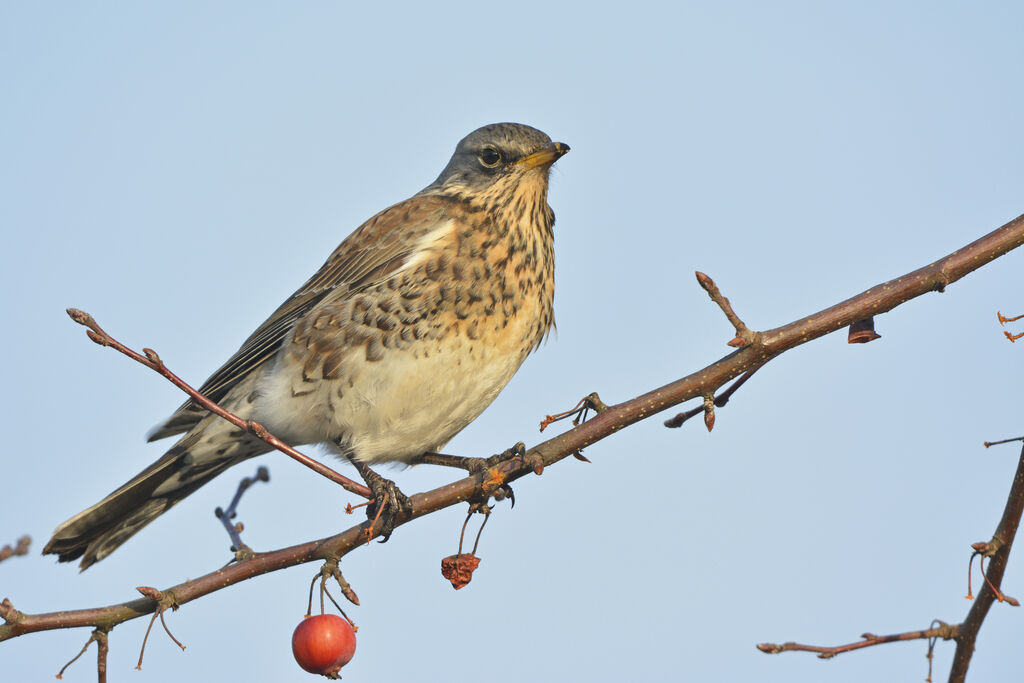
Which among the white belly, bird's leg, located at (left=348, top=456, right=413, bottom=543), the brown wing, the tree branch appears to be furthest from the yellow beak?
the tree branch

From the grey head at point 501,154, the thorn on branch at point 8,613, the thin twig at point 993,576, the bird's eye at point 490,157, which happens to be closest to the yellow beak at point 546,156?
the grey head at point 501,154

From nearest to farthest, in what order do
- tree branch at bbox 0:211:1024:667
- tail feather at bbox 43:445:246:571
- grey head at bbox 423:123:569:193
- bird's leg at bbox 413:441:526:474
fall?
tree branch at bbox 0:211:1024:667 < tail feather at bbox 43:445:246:571 < bird's leg at bbox 413:441:526:474 < grey head at bbox 423:123:569:193

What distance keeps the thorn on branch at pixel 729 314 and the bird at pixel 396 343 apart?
6.22 feet

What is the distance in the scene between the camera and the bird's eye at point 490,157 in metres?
5.48

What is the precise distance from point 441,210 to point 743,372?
100 inches

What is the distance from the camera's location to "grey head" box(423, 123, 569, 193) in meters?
5.39

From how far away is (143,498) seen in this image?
519 cm

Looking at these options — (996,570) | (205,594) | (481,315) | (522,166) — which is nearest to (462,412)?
(481,315)

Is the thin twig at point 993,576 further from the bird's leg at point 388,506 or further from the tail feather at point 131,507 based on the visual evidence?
the tail feather at point 131,507

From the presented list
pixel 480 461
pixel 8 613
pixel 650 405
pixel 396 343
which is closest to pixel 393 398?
pixel 396 343

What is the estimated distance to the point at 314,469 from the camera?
134 inches

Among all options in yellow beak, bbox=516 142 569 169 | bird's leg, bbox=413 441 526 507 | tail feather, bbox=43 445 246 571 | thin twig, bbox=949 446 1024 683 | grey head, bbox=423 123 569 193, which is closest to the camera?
thin twig, bbox=949 446 1024 683

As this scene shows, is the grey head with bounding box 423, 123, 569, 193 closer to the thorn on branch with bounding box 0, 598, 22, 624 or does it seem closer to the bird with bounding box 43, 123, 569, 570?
the bird with bounding box 43, 123, 569, 570

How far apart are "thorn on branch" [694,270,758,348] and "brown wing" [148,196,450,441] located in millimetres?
2378
